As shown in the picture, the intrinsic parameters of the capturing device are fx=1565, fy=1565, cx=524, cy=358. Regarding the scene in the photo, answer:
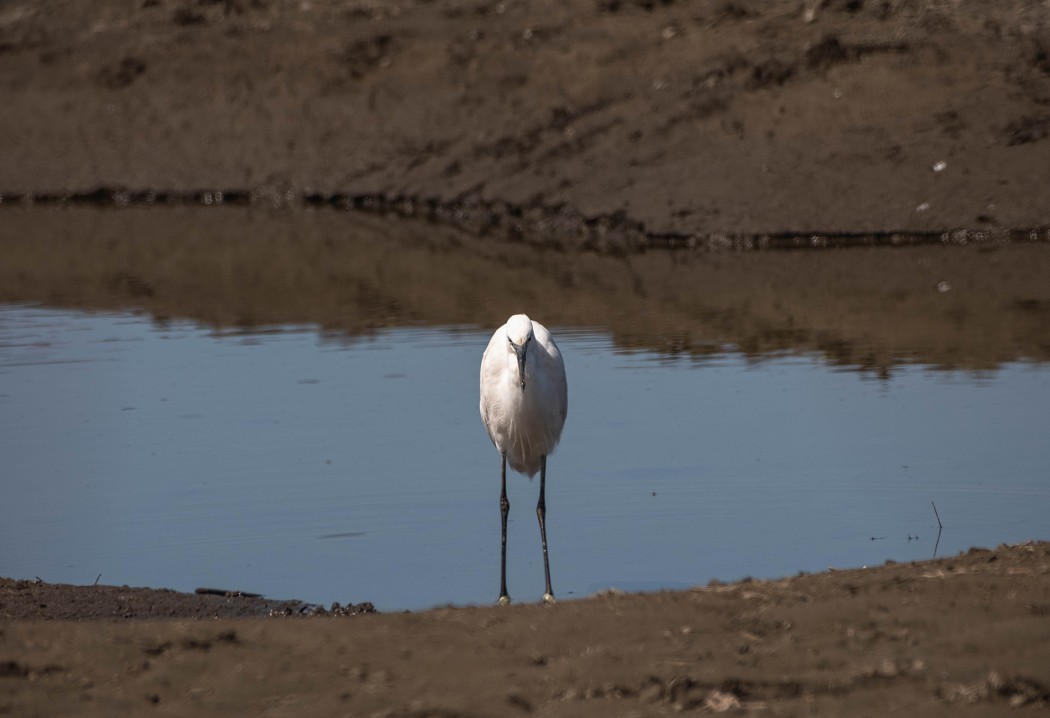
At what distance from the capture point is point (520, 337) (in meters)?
7.48

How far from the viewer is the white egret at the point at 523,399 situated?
7625 mm

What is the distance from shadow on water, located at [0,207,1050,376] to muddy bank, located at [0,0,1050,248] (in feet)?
4.43

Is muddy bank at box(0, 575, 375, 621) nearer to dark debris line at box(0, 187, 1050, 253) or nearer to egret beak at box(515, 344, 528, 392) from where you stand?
egret beak at box(515, 344, 528, 392)

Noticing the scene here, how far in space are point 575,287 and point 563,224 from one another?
5.12 metres

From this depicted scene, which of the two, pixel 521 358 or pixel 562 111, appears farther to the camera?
pixel 562 111

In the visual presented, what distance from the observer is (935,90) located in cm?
2184

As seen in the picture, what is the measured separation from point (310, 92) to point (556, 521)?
2043 centimetres

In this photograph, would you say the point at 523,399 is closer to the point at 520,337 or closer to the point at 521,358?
the point at 521,358

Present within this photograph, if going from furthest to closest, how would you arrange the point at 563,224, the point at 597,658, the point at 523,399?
the point at 563,224
the point at 523,399
the point at 597,658

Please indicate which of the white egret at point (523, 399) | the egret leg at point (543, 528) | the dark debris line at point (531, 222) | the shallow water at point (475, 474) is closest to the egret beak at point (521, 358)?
the white egret at point (523, 399)

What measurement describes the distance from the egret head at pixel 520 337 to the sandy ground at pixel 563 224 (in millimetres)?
1442

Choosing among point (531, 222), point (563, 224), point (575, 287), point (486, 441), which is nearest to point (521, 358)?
point (486, 441)

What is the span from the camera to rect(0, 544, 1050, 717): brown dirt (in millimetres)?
4445

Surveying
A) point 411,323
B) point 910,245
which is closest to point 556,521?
point 411,323
